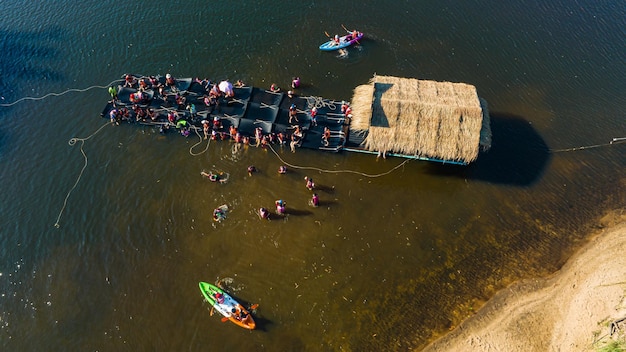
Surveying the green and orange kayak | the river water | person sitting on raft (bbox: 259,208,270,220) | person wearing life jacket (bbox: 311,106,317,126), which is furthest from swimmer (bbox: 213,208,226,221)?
person wearing life jacket (bbox: 311,106,317,126)

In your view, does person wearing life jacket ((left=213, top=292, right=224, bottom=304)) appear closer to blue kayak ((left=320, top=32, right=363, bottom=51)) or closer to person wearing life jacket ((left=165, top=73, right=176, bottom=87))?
person wearing life jacket ((left=165, top=73, right=176, bottom=87))

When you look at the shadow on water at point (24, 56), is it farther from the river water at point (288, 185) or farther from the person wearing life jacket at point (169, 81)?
the person wearing life jacket at point (169, 81)

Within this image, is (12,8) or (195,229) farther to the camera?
(12,8)

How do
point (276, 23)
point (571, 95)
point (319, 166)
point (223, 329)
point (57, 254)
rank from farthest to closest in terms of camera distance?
1. point (276, 23)
2. point (571, 95)
3. point (319, 166)
4. point (57, 254)
5. point (223, 329)

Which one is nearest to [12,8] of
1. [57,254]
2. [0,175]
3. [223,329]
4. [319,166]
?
[0,175]

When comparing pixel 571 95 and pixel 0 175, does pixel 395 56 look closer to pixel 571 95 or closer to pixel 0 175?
pixel 571 95

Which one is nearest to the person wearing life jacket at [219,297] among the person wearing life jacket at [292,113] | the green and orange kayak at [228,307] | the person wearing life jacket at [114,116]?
the green and orange kayak at [228,307]
